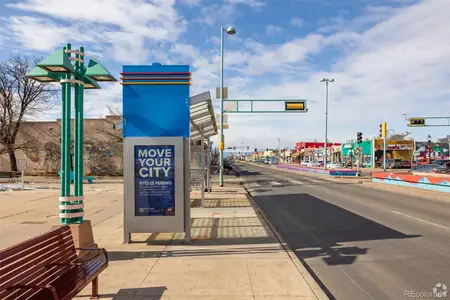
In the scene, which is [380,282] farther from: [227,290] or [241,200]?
[241,200]

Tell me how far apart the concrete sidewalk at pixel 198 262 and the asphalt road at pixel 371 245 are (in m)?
0.61

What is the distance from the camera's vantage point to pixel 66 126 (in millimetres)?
6301

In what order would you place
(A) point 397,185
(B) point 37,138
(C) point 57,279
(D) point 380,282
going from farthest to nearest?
(B) point 37,138 → (A) point 397,185 → (D) point 380,282 → (C) point 57,279

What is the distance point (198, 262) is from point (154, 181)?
2.16 metres

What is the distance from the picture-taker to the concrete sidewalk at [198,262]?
5016 mm

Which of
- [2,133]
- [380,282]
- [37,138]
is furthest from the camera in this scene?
[37,138]

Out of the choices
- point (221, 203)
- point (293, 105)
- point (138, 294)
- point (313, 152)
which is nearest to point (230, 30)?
point (293, 105)

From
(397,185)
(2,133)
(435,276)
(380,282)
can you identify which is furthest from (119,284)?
(2,133)

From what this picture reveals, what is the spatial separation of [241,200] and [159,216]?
31.4 feet

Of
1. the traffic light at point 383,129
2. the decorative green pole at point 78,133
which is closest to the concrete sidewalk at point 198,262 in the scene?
the decorative green pole at point 78,133

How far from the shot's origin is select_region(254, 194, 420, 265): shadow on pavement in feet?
25.1

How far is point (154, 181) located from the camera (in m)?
7.85

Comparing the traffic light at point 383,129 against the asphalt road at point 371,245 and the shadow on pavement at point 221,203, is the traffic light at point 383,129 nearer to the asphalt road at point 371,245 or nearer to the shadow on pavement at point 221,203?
the asphalt road at point 371,245

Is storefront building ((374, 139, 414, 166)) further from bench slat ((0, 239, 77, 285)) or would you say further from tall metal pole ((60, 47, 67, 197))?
bench slat ((0, 239, 77, 285))
